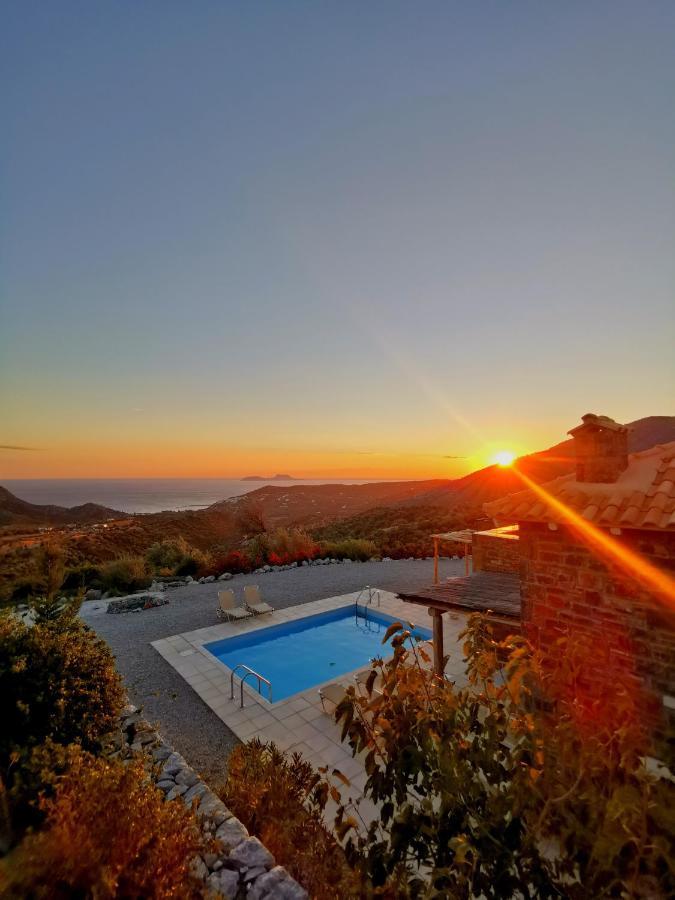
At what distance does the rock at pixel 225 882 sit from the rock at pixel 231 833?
26cm

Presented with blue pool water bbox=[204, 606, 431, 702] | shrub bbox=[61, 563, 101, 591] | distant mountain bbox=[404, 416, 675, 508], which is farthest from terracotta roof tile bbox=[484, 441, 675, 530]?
distant mountain bbox=[404, 416, 675, 508]

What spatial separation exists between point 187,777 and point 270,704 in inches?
101

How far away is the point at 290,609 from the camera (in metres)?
13.3

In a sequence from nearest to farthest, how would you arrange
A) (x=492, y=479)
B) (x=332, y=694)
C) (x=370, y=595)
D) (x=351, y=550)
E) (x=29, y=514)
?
(x=332, y=694), (x=370, y=595), (x=351, y=550), (x=29, y=514), (x=492, y=479)

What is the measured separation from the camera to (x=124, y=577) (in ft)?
49.3

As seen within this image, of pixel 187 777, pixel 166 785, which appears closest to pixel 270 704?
pixel 187 777

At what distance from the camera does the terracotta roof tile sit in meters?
4.27

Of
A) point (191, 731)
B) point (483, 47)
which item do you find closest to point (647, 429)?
point (483, 47)

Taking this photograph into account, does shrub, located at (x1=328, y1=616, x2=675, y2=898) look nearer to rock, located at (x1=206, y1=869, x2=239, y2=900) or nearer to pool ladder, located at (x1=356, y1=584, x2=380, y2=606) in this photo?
rock, located at (x1=206, y1=869, x2=239, y2=900)

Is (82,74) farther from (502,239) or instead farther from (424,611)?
(424,611)

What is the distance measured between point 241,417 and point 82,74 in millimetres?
17707

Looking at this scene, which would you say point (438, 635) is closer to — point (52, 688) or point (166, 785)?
point (166, 785)

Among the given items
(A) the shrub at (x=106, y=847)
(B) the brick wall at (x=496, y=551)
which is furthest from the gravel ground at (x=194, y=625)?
(B) the brick wall at (x=496, y=551)

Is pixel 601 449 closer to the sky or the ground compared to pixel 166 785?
closer to the sky
